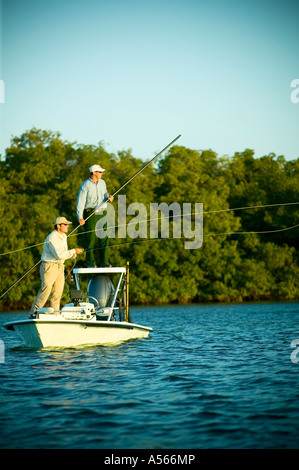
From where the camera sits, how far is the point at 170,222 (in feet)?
186

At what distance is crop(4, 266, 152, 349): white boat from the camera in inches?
508

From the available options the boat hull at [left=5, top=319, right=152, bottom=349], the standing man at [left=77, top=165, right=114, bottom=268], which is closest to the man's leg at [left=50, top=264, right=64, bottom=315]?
the boat hull at [left=5, top=319, right=152, bottom=349]

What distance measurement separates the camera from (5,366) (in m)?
12.2

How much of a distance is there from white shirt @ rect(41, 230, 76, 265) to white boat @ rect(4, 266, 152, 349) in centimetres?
83

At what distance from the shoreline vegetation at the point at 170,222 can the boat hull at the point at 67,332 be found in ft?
105

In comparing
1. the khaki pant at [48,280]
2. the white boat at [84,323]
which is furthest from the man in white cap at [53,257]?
the white boat at [84,323]

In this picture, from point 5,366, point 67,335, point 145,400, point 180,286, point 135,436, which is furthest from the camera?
point 180,286

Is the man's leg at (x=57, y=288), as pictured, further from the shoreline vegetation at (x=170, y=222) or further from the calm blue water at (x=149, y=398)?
the shoreline vegetation at (x=170, y=222)

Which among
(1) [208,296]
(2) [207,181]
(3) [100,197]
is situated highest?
(2) [207,181]

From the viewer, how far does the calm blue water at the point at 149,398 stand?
713 cm

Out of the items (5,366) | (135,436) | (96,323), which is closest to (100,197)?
(96,323)

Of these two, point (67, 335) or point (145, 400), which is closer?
point (145, 400)

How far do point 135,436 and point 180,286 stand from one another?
46923mm
